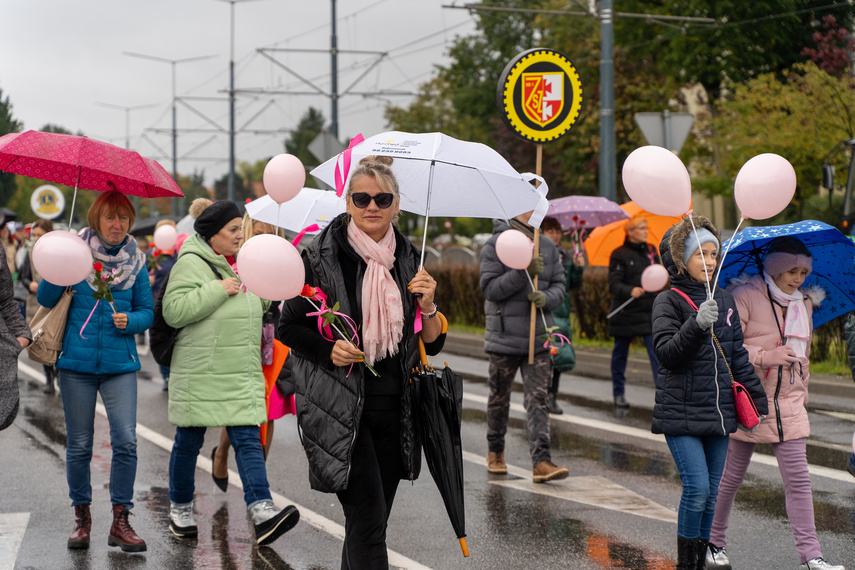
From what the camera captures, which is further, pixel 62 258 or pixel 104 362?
pixel 104 362

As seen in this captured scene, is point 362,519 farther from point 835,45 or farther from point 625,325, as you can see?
point 835,45

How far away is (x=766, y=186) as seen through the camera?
15.8 ft

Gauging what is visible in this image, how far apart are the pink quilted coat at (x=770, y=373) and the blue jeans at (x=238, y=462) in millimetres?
2499

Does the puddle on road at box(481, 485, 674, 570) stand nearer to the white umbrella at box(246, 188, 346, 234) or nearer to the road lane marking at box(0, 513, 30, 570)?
the white umbrella at box(246, 188, 346, 234)

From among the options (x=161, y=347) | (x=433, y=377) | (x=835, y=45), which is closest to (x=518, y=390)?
(x=161, y=347)

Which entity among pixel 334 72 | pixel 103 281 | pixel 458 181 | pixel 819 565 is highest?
pixel 334 72

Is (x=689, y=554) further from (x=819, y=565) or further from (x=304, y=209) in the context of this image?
(x=304, y=209)

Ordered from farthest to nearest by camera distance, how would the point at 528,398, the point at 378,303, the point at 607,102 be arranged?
the point at 607,102
the point at 528,398
the point at 378,303

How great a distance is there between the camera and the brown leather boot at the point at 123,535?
5301mm

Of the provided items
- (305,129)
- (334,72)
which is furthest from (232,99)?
(305,129)

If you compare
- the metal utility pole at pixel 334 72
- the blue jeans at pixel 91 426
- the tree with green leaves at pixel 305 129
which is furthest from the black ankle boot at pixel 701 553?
the tree with green leaves at pixel 305 129

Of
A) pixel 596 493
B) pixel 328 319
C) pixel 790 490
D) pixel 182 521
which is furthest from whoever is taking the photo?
pixel 596 493

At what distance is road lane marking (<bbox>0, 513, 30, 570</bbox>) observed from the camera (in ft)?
16.8

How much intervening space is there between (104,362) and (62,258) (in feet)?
2.05
